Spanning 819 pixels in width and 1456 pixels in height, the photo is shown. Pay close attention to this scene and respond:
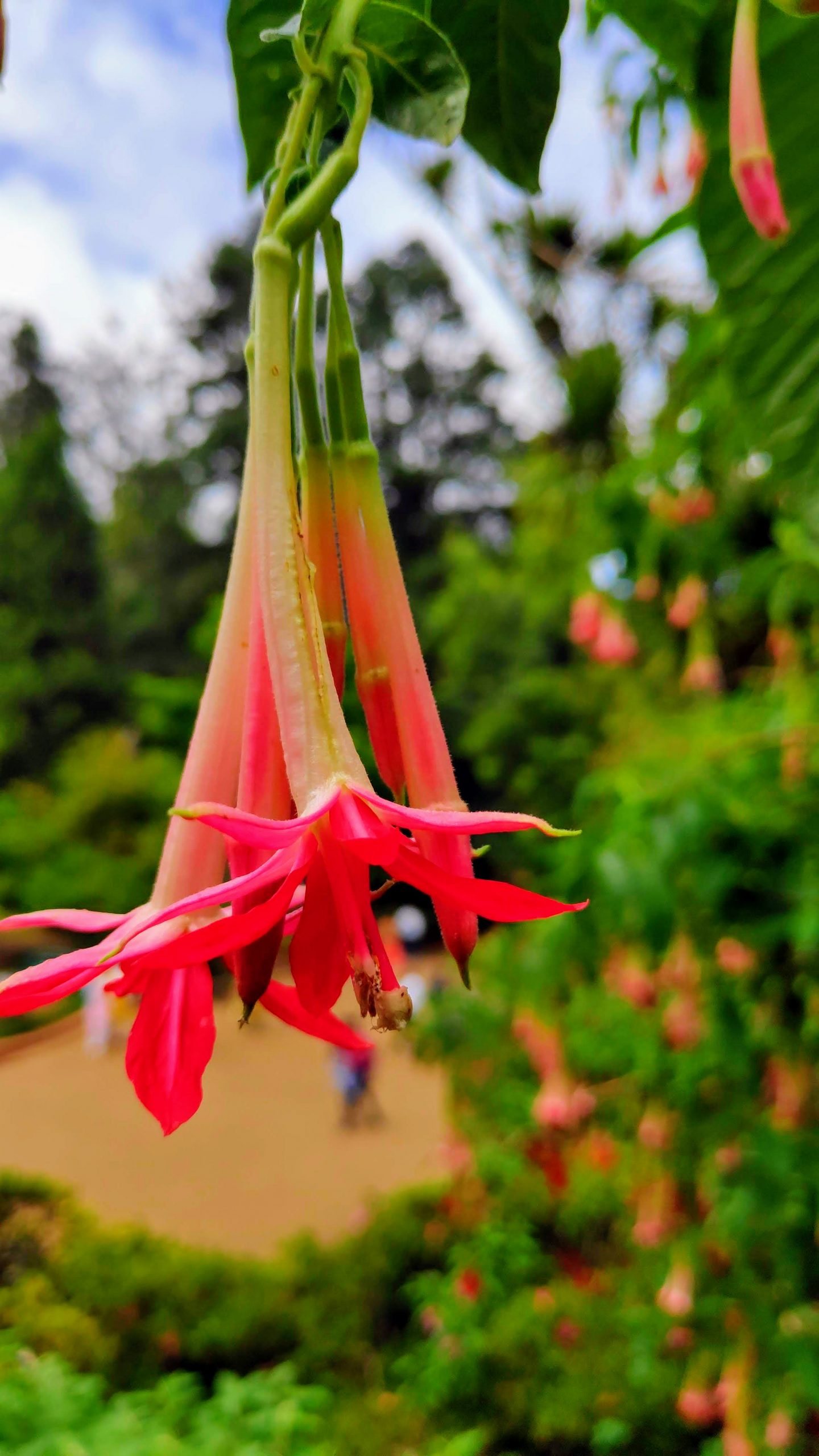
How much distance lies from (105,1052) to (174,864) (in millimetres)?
4794

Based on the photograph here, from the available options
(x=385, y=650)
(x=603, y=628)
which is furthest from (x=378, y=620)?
(x=603, y=628)

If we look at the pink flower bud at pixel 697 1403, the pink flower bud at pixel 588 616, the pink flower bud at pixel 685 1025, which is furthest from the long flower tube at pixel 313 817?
the pink flower bud at pixel 588 616

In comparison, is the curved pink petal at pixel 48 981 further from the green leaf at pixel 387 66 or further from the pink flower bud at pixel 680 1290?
the pink flower bud at pixel 680 1290

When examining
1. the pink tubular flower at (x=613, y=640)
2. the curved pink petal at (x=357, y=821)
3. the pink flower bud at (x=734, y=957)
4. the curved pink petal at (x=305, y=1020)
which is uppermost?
the curved pink petal at (x=357, y=821)

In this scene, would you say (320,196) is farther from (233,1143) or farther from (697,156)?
(233,1143)

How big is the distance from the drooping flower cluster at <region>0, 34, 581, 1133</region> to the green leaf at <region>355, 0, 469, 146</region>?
0.02 metres

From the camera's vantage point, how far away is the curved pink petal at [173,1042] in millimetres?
174

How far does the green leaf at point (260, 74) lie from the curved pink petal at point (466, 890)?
0.16 metres

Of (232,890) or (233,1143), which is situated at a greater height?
(232,890)

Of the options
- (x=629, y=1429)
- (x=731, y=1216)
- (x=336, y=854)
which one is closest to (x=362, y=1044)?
(x=336, y=854)

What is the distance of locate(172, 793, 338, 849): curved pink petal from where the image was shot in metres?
0.15

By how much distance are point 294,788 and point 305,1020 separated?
0.05m

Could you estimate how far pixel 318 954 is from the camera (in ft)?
0.59

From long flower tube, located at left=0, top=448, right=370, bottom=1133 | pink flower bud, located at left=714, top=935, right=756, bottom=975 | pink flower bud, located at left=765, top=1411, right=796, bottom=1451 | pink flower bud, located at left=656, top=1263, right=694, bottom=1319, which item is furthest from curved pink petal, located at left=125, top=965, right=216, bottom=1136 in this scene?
pink flower bud, located at left=656, top=1263, right=694, bottom=1319
